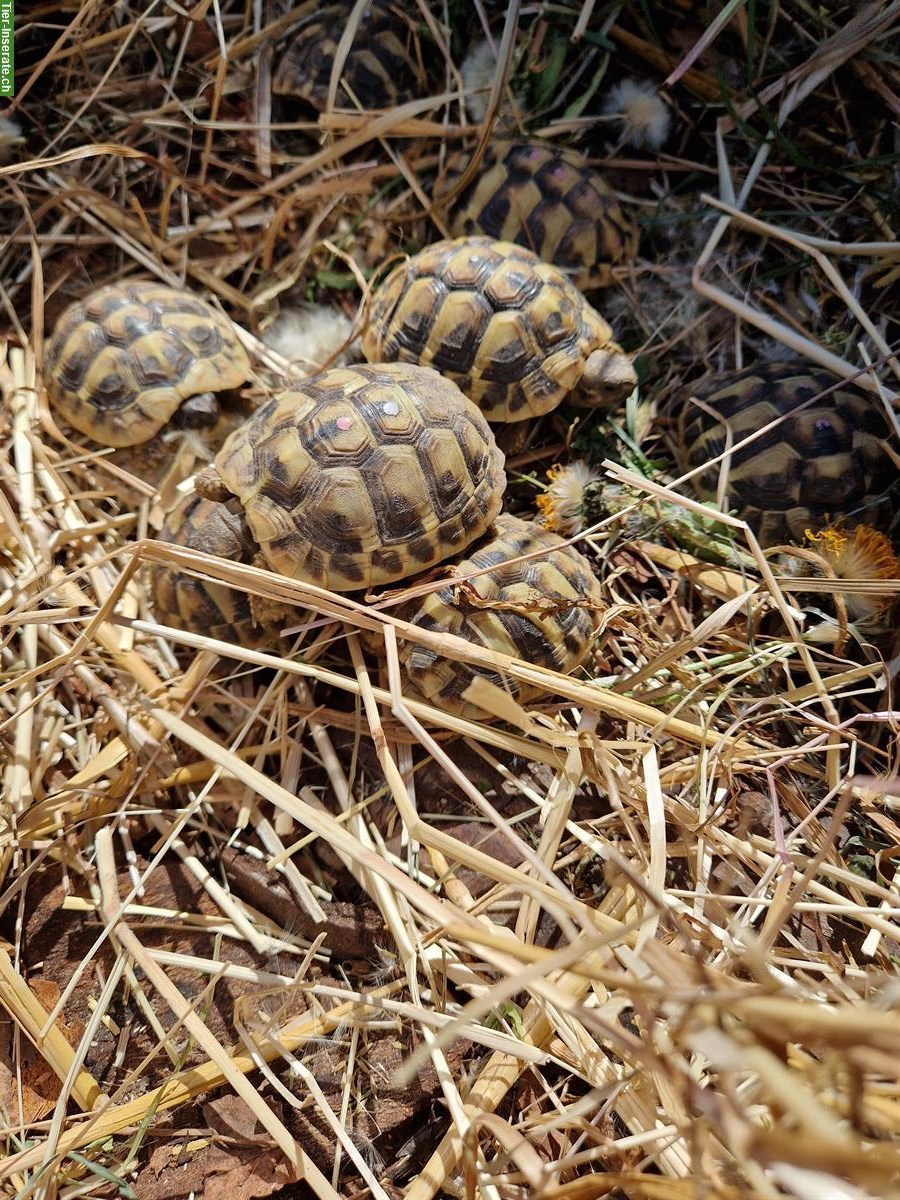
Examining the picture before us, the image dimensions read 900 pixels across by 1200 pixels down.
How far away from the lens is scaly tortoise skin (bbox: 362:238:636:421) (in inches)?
108

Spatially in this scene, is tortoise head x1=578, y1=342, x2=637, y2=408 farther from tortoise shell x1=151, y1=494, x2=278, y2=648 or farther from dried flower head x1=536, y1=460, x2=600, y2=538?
tortoise shell x1=151, y1=494, x2=278, y2=648

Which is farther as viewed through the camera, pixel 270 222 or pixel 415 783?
pixel 270 222

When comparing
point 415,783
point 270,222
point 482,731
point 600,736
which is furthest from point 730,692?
point 270,222

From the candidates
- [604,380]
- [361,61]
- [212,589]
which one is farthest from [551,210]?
[212,589]

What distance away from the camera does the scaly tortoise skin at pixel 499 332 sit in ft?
9.03

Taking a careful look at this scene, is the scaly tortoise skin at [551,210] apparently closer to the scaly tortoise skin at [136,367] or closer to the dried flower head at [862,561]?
the scaly tortoise skin at [136,367]

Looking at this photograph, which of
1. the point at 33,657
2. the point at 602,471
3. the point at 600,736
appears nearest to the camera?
the point at 600,736

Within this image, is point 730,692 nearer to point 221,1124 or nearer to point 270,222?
point 221,1124

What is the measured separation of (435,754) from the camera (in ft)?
6.11

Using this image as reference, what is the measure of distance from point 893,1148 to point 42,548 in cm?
269

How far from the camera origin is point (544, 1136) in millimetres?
1971

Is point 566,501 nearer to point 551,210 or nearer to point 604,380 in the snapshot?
point 604,380

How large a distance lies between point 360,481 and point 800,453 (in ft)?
4.82

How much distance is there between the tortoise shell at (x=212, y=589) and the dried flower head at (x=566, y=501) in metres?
0.97
